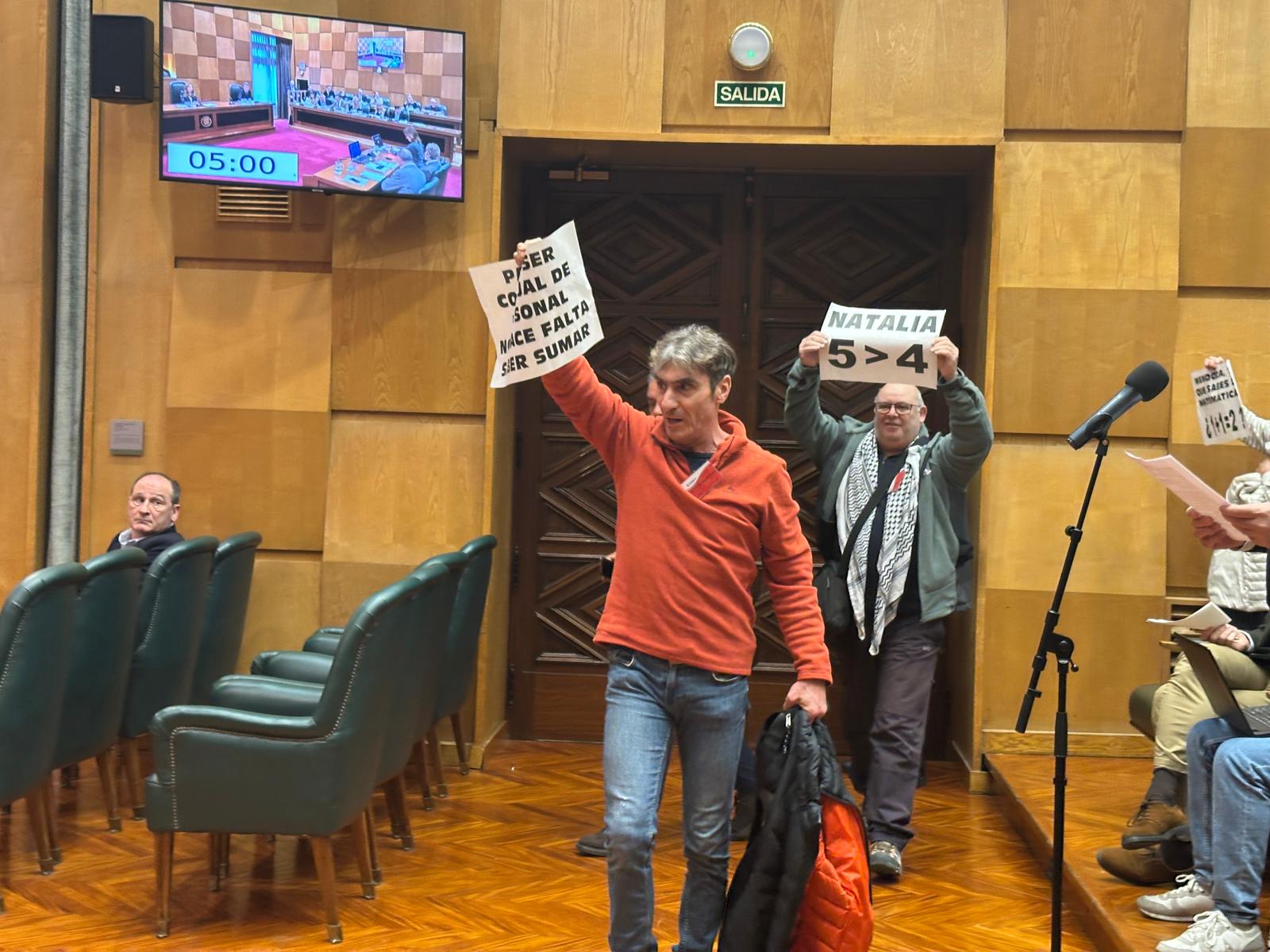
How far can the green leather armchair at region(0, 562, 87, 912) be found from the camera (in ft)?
11.0

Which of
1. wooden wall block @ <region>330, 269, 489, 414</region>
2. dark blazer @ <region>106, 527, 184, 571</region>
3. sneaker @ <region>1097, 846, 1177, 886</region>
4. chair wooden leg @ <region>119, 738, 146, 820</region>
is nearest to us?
sneaker @ <region>1097, 846, 1177, 886</region>

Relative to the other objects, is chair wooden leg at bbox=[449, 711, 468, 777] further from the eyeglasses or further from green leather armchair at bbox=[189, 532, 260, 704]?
the eyeglasses

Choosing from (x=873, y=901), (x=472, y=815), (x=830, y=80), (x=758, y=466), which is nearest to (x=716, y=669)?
(x=758, y=466)

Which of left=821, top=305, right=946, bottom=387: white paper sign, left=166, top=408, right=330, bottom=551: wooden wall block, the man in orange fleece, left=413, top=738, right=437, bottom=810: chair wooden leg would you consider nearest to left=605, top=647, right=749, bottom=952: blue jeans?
the man in orange fleece

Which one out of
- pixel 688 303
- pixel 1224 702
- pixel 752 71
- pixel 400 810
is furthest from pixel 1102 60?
pixel 400 810

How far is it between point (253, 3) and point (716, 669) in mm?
3773

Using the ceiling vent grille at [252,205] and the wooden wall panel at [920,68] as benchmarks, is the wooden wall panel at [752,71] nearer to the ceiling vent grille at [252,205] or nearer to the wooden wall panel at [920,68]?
the wooden wall panel at [920,68]

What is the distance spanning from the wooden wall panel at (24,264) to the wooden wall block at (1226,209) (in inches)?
173

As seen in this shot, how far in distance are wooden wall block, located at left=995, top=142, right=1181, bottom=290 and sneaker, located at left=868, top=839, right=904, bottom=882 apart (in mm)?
2209

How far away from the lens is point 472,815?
14.9ft

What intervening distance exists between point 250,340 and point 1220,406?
11.6ft

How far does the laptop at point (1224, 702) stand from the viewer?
3.13 m

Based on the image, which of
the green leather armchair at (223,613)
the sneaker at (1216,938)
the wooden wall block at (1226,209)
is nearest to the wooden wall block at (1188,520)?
the wooden wall block at (1226,209)

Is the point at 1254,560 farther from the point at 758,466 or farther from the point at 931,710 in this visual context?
the point at 758,466
